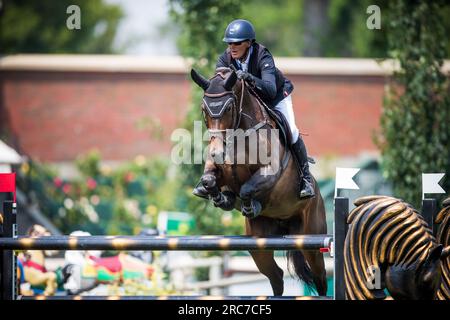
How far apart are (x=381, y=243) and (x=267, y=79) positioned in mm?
1496

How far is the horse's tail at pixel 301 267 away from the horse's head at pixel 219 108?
59.9 inches

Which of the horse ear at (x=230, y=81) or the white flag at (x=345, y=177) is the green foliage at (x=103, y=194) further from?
the white flag at (x=345, y=177)

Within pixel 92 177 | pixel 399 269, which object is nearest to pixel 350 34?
pixel 92 177

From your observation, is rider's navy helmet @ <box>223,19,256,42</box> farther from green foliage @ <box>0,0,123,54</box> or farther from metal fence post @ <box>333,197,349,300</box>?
green foliage @ <box>0,0,123,54</box>

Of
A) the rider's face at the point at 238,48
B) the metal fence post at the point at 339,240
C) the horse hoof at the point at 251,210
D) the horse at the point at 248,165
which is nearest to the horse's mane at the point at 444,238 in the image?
the metal fence post at the point at 339,240

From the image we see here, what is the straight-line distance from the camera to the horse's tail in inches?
267

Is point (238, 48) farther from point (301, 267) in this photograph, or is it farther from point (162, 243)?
point (301, 267)

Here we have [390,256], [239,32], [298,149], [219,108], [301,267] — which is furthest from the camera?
[301,267]

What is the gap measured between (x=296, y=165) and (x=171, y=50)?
26.6 meters

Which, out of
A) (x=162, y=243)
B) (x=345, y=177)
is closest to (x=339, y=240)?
(x=345, y=177)

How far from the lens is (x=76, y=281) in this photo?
7.75m

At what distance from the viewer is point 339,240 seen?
203 inches

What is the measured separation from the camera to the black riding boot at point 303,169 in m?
6.12
